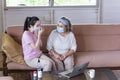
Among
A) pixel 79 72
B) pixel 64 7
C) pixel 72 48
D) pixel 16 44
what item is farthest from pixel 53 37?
pixel 64 7

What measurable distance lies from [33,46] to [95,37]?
3.32 ft

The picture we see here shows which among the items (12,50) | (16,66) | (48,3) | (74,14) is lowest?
(16,66)

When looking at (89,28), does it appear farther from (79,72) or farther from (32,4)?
(32,4)

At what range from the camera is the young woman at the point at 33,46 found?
10.2ft

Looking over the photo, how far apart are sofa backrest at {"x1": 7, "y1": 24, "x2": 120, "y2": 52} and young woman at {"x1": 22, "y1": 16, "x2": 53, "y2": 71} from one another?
0.45 m

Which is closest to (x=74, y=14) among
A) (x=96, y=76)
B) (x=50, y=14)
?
(x=50, y=14)

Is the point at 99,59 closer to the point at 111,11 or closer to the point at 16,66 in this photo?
the point at 16,66

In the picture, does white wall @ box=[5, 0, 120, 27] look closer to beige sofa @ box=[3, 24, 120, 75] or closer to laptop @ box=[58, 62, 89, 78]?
beige sofa @ box=[3, 24, 120, 75]

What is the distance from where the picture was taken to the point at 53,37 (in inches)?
133

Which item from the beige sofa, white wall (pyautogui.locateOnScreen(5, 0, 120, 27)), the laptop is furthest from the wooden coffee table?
white wall (pyautogui.locateOnScreen(5, 0, 120, 27))

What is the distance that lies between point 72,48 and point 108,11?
93.8 inches

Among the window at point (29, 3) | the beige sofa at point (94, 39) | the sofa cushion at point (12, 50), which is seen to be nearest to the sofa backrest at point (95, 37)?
the beige sofa at point (94, 39)

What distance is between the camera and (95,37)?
12.2ft

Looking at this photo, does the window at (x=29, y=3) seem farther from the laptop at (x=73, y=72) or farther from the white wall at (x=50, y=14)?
the laptop at (x=73, y=72)
